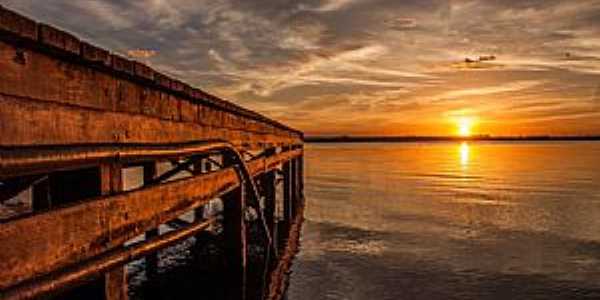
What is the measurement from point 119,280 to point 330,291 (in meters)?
7.45

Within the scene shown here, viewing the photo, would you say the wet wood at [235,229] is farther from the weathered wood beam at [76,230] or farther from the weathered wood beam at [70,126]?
the weathered wood beam at [76,230]

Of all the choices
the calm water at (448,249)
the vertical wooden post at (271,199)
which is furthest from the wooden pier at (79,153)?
the vertical wooden post at (271,199)

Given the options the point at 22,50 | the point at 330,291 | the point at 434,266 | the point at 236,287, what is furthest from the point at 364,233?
the point at 22,50

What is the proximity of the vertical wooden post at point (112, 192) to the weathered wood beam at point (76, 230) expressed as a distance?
0.25 feet

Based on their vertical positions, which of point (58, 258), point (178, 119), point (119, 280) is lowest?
point (119, 280)

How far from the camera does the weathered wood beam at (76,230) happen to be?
2178 millimetres

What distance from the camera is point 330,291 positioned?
402 inches

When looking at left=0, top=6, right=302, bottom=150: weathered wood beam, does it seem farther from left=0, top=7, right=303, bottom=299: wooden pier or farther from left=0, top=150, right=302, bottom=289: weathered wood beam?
left=0, top=150, right=302, bottom=289: weathered wood beam

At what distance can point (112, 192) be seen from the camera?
312 centimetres

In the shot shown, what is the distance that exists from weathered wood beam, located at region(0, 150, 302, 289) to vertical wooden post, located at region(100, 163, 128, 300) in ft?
0.25

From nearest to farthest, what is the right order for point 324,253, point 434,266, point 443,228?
point 434,266, point 324,253, point 443,228

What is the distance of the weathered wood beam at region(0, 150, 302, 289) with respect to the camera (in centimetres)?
218

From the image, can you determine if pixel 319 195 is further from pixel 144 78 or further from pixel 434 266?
pixel 144 78

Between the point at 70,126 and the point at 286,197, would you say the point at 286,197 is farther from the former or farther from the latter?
the point at 70,126
